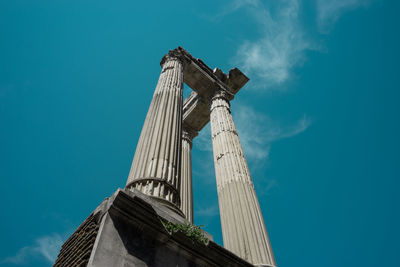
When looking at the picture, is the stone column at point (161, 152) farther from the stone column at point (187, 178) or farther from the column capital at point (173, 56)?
the stone column at point (187, 178)

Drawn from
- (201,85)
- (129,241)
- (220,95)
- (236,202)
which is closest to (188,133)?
(201,85)

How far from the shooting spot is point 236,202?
44.4 ft

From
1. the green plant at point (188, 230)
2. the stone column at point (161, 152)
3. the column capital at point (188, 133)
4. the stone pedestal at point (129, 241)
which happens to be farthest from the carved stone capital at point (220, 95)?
the stone pedestal at point (129, 241)

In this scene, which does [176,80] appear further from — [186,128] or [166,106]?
[186,128]

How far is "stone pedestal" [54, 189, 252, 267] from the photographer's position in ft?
18.8

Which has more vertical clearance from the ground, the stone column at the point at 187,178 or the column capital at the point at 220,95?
the column capital at the point at 220,95

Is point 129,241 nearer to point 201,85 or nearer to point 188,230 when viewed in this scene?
point 188,230

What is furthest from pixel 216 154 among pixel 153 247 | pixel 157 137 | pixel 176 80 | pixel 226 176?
pixel 153 247

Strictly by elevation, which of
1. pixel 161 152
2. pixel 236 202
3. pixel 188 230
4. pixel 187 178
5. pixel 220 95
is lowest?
pixel 188 230

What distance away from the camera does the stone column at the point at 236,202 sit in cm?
1127

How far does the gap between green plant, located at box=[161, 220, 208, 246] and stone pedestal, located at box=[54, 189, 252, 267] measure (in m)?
0.09

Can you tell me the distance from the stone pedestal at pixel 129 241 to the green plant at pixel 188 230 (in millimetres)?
87

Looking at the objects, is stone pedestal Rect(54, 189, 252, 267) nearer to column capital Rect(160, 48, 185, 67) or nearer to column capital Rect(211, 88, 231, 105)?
column capital Rect(160, 48, 185, 67)

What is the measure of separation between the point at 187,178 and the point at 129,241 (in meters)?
12.9
